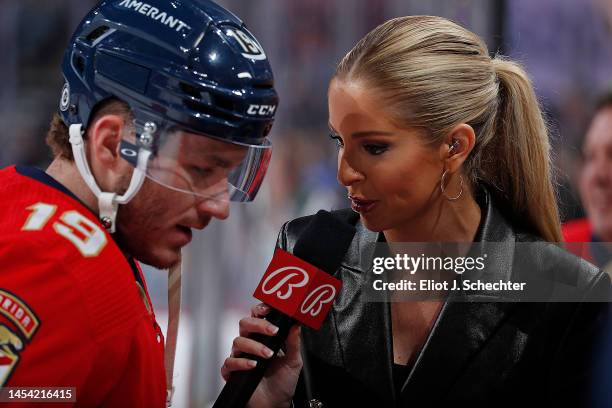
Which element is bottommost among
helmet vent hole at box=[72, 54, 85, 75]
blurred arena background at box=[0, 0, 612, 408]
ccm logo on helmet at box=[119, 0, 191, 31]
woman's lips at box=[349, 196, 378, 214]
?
blurred arena background at box=[0, 0, 612, 408]

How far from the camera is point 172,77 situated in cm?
145

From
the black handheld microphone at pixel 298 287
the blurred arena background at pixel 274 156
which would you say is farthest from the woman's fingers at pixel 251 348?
the blurred arena background at pixel 274 156

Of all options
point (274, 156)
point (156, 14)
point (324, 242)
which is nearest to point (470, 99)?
point (324, 242)

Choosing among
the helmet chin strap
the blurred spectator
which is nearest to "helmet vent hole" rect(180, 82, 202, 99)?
the helmet chin strap

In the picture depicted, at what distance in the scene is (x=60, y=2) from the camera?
3.99 meters

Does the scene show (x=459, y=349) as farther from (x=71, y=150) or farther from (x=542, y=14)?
(x=542, y=14)

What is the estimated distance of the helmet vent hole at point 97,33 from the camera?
1.51m

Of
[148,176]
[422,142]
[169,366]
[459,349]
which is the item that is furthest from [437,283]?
[148,176]

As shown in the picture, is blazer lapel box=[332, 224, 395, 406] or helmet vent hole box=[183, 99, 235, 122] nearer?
helmet vent hole box=[183, 99, 235, 122]

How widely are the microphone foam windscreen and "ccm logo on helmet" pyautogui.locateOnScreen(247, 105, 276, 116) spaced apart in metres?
0.23

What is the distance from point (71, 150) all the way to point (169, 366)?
434mm

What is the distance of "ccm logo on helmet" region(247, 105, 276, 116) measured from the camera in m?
1.51

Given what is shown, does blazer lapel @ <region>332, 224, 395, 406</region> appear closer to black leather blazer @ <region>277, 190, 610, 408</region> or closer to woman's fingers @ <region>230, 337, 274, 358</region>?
black leather blazer @ <region>277, 190, 610, 408</region>

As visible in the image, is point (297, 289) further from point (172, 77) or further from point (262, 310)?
point (172, 77)
